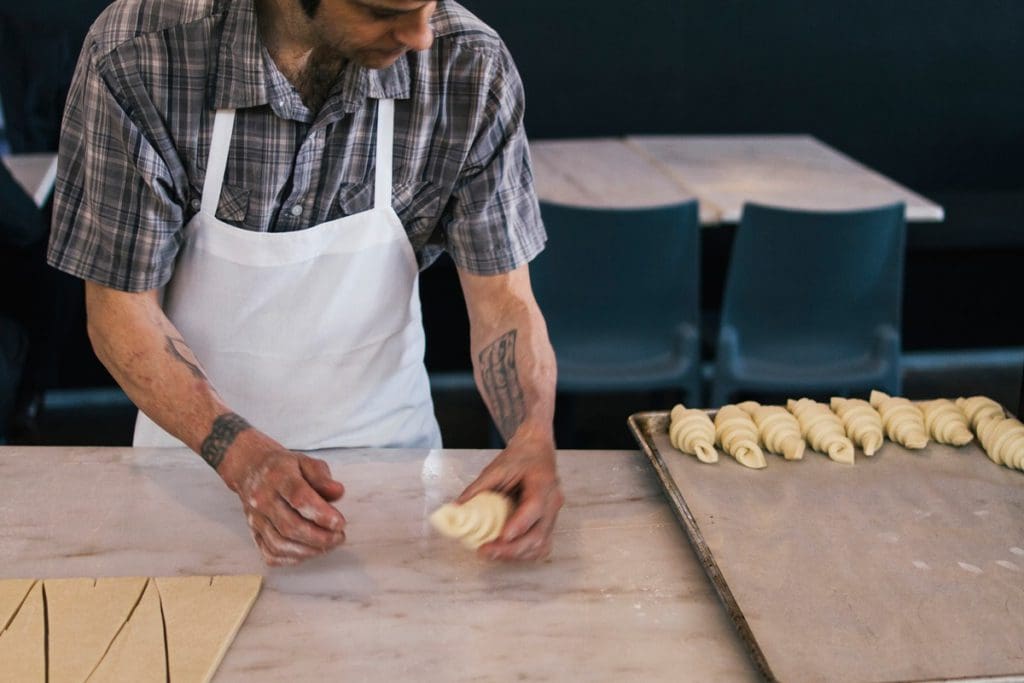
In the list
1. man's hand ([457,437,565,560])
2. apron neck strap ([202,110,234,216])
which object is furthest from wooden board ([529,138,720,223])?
man's hand ([457,437,565,560])

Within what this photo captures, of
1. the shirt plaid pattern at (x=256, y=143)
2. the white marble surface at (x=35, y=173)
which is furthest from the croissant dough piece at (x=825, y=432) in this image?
the white marble surface at (x=35, y=173)

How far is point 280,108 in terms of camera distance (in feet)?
5.45

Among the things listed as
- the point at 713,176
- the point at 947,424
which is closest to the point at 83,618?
the point at 947,424

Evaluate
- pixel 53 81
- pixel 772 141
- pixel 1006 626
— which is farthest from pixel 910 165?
pixel 1006 626

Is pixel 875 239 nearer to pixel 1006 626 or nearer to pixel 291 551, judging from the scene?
pixel 1006 626

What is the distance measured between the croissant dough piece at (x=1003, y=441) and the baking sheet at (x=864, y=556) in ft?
0.05

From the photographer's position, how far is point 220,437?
1524mm

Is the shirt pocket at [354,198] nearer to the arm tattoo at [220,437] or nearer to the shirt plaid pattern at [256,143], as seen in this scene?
the shirt plaid pattern at [256,143]

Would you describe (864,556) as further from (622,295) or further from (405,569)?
(622,295)

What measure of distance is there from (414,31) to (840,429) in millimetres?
869

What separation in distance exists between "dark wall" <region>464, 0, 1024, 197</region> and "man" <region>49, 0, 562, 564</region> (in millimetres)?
3266

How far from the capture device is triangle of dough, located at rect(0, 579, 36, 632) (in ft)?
4.46

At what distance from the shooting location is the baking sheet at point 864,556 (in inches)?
50.9

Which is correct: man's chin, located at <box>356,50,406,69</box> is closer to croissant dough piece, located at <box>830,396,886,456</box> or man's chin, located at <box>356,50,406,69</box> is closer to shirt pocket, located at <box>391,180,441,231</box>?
shirt pocket, located at <box>391,180,441,231</box>
